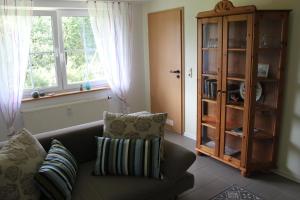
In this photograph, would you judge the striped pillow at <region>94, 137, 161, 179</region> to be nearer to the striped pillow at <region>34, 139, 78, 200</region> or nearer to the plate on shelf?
the striped pillow at <region>34, 139, 78, 200</region>

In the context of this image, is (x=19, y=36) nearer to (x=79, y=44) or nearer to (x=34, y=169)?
(x=79, y=44)

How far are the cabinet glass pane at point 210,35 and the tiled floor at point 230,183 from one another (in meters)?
1.37

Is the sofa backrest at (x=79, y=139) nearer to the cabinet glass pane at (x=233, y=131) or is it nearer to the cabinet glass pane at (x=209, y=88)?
the cabinet glass pane at (x=209, y=88)

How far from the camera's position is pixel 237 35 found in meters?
2.71

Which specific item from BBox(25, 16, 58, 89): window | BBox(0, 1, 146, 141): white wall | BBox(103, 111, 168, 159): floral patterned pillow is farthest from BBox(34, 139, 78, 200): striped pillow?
BBox(25, 16, 58, 89): window

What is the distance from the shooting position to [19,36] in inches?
127

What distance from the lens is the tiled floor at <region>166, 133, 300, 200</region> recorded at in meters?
2.45

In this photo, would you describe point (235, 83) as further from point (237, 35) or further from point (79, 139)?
point (79, 139)

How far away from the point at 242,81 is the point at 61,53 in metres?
2.50

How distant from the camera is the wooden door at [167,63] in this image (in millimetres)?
3768

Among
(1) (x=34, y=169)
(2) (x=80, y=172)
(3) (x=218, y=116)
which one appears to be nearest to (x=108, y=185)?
(2) (x=80, y=172)

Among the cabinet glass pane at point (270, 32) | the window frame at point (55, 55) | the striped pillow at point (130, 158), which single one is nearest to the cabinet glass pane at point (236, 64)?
the cabinet glass pane at point (270, 32)

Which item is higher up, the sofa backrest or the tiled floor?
the sofa backrest

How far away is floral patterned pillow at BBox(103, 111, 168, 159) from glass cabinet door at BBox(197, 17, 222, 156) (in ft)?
3.13
